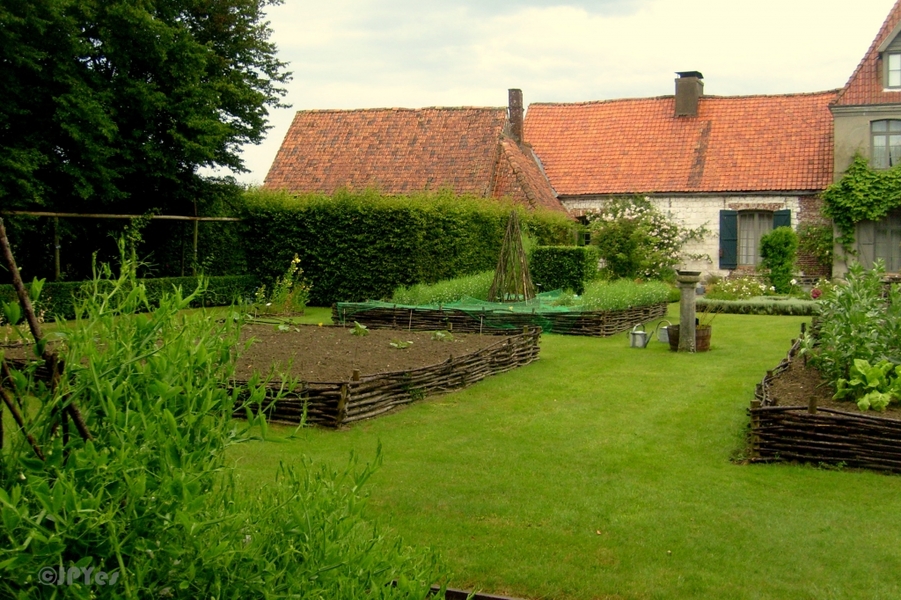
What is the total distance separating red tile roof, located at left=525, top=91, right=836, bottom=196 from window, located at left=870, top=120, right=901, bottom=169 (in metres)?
1.47

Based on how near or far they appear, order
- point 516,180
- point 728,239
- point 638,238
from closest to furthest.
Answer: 1. point 638,238
2. point 516,180
3. point 728,239

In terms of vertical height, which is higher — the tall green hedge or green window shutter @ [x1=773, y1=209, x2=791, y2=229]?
green window shutter @ [x1=773, y1=209, x2=791, y2=229]

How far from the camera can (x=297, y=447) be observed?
7.84m

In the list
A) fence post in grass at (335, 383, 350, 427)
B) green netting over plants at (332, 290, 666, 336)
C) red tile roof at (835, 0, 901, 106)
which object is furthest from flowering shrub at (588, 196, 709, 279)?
fence post in grass at (335, 383, 350, 427)

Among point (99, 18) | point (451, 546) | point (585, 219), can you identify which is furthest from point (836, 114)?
point (451, 546)

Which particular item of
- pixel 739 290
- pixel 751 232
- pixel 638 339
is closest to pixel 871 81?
pixel 751 232

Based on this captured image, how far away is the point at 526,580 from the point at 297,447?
3365 mm

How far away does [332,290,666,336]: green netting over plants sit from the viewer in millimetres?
15602

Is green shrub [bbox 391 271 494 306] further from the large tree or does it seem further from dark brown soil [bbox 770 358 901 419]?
dark brown soil [bbox 770 358 901 419]

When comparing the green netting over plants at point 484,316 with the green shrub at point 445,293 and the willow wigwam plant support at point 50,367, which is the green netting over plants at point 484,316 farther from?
the willow wigwam plant support at point 50,367

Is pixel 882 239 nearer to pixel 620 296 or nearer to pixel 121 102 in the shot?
pixel 620 296

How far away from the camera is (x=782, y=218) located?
29906mm

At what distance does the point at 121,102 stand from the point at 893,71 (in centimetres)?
2276

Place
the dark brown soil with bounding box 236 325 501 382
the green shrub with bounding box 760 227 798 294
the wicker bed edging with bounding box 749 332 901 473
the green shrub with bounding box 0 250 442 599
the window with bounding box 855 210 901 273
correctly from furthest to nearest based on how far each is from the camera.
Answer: the window with bounding box 855 210 901 273
the green shrub with bounding box 760 227 798 294
the dark brown soil with bounding box 236 325 501 382
the wicker bed edging with bounding box 749 332 901 473
the green shrub with bounding box 0 250 442 599
